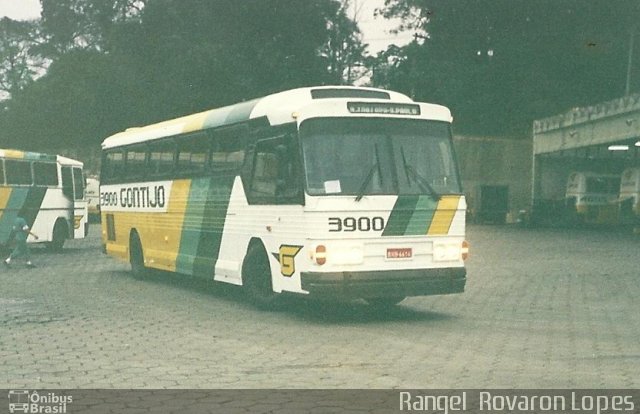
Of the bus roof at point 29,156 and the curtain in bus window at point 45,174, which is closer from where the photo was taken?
the bus roof at point 29,156

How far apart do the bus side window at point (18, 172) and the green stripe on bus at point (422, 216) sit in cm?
1976

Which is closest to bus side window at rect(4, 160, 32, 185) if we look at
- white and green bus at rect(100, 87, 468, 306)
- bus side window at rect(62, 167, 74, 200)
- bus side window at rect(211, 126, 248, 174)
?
bus side window at rect(62, 167, 74, 200)

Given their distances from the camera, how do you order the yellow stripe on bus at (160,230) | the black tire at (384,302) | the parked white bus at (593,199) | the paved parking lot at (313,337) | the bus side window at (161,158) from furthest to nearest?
the parked white bus at (593,199), the bus side window at (161,158), the yellow stripe on bus at (160,230), the black tire at (384,302), the paved parking lot at (313,337)

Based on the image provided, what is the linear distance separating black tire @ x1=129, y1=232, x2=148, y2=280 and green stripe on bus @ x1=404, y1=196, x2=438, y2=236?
8.84 meters

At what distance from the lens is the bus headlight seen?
14.2 metres

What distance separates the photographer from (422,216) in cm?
1416

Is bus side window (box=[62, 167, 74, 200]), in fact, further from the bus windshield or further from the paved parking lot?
the bus windshield

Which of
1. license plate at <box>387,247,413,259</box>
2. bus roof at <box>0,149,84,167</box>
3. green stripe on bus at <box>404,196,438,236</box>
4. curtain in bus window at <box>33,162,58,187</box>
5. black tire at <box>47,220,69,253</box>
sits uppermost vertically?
bus roof at <box>0,149,84,167</box>

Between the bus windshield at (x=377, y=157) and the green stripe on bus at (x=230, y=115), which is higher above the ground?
the green stripe on bus at (x=230, y=115)

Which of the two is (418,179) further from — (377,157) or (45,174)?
(45,174)

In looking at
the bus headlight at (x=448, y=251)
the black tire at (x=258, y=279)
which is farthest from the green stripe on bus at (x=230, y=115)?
the bus headlight at (x=448, y=251)

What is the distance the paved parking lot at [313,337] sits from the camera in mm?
9492

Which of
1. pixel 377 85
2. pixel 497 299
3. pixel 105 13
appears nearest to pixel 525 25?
pixel 377 85

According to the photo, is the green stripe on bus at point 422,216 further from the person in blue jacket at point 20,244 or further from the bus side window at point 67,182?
the bus side window at point 67,182
